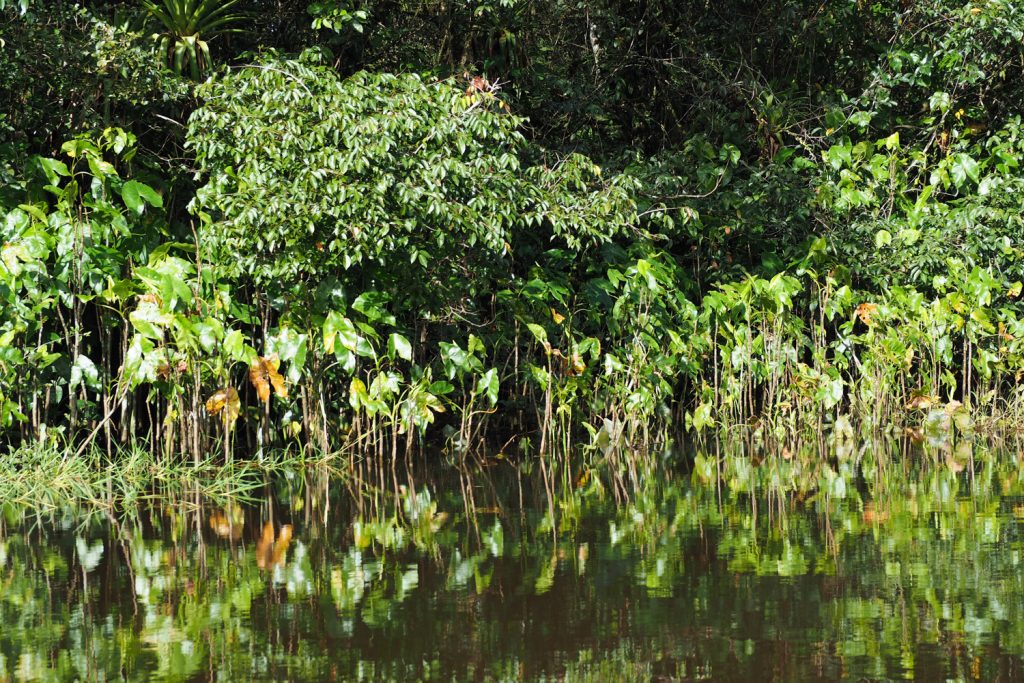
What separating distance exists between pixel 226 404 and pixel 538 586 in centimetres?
346

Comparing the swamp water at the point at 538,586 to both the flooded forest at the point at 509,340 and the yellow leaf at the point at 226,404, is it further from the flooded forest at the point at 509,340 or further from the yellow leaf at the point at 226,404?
the yellow leaf at the point at 226,404

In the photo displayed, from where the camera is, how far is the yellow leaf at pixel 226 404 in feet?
24.0

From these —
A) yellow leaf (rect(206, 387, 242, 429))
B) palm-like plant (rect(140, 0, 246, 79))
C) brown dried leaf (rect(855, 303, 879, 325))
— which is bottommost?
yellow leaf (rect(206, 387, 242, 429))

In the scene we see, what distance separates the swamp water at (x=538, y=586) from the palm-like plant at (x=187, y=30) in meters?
3.04

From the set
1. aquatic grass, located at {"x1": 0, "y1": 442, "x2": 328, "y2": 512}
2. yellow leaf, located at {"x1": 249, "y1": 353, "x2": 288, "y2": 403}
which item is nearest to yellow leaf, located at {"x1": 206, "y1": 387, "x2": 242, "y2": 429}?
yellow leaf, located at {"x1": 249, "y1": 353, "x2": 288, "y2": 403}

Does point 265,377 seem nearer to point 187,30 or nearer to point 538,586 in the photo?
point 187,30

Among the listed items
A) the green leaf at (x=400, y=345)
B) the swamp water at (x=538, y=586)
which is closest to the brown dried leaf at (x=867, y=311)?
the swamp water at (x=538, y=586)

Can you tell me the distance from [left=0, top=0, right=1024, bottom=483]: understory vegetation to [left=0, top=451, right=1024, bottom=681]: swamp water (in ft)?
4.90

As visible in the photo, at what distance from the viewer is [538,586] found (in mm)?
4375

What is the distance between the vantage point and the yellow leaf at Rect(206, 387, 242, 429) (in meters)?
7.32

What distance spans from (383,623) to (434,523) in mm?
1956

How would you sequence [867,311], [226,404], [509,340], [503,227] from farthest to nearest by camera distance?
[867,311] < [509,340] < [503,227] < [226,404]

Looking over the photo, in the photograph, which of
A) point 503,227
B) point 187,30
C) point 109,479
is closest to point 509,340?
point 503,227

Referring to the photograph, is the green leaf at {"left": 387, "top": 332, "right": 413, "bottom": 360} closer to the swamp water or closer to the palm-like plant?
the swamp water
